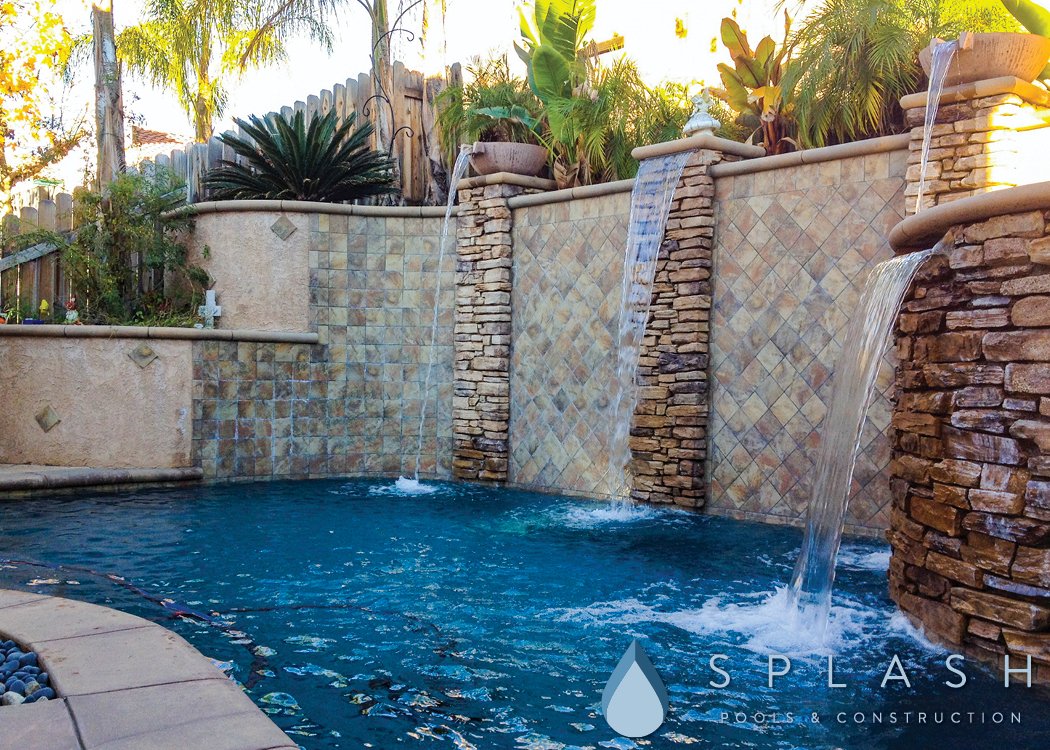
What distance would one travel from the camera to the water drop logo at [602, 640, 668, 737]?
12.0ft

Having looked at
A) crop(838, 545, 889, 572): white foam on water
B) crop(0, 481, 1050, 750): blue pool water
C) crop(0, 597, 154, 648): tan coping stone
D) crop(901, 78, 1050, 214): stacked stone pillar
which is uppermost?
crop(901, 78, 1050, 214): stacked stone pillar

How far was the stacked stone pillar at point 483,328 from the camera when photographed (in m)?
10.1

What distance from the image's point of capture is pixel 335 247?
35.1 ft

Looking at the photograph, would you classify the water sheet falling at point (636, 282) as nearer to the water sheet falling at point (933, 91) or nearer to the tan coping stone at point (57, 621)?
the water sheet falling at point (933, 91)

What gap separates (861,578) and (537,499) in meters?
3.86

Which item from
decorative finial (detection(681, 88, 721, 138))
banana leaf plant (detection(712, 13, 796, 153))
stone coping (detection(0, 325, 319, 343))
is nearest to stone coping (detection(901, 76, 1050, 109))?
decorative finial (detection(681, 88, 721, 138))

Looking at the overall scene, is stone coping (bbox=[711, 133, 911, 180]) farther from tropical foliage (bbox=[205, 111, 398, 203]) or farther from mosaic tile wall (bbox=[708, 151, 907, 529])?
tropical foliage (bbox=[205, 111, 398, 203])

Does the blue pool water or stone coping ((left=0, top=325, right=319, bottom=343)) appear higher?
stone coping ((left=0, top=325, right=319, bottom=343))

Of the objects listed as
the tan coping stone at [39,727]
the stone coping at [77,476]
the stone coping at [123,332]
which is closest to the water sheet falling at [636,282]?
the stone coping at [123,332]

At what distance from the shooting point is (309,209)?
416 inches

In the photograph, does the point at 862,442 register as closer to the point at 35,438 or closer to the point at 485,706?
the point at 485,706

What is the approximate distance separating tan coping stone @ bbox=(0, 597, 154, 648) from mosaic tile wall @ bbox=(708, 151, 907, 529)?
5241mm

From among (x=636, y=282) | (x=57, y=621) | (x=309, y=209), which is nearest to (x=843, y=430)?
(x=636, y=282)

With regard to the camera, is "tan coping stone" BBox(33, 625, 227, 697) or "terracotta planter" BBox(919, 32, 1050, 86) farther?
"terracotta planter" BBox(919, 32, 1050, 86)
